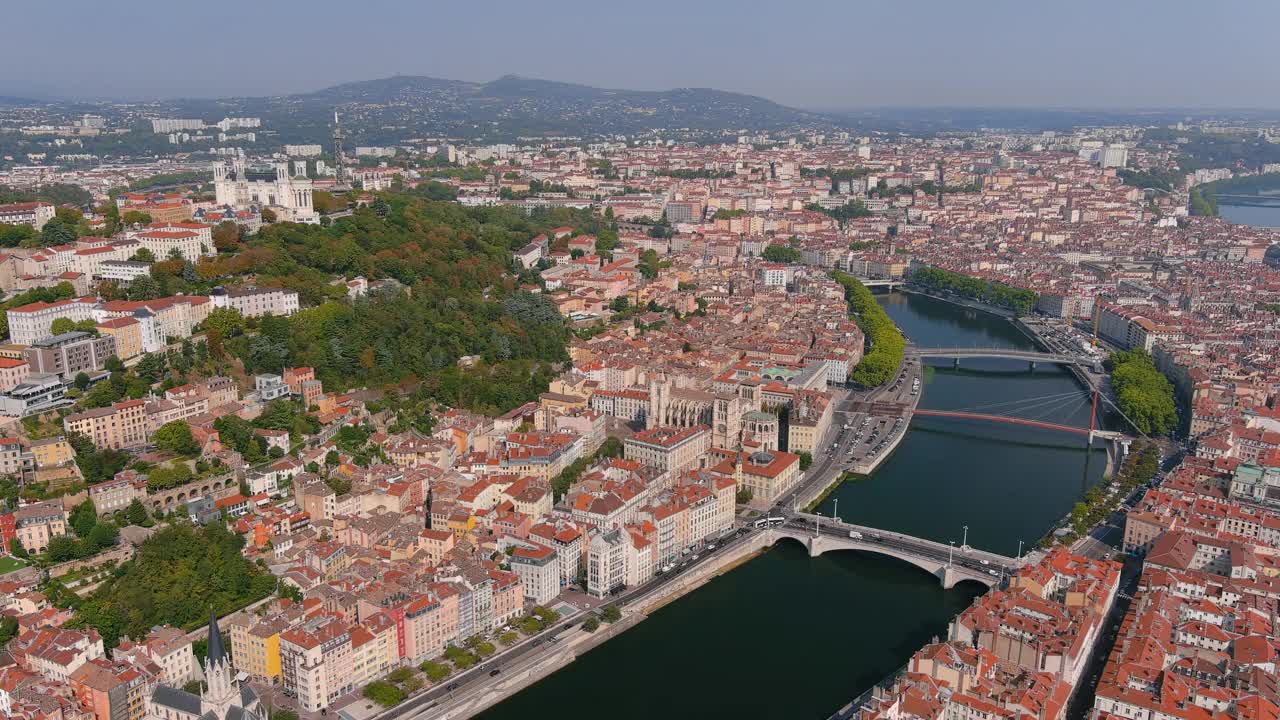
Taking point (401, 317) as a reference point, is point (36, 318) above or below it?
above

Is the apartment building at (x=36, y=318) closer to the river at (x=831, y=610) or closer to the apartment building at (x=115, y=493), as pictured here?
the apartment building at (x=115, y=493)

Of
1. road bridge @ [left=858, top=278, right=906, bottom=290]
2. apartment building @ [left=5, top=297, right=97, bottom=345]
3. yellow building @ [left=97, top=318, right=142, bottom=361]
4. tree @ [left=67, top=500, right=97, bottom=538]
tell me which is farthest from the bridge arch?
road bridge @ [left=858, top=278, right=906, bottom=290]

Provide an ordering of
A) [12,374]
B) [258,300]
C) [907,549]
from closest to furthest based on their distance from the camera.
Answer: [907,549], [12,374], [258,300]

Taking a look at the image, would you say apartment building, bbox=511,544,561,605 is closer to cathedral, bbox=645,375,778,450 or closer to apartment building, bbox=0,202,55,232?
cathedral, bbox=645,375,778,450

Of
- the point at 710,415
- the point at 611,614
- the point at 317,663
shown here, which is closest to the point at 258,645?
the point at 317,663

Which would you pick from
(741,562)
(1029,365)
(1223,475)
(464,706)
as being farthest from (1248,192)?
(464,706)

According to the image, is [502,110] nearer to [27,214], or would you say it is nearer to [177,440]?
[27,214]

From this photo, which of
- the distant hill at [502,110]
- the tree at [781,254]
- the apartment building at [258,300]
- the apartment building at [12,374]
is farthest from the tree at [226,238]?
the distant hill at [502,110]
